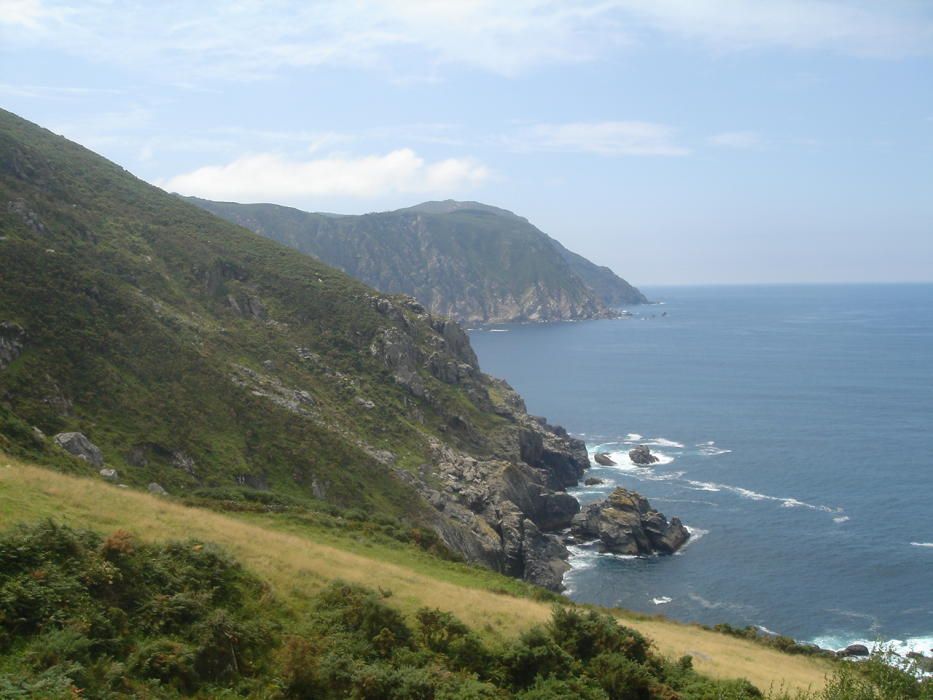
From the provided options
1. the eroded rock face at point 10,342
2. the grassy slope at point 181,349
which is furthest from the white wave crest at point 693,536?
the eroded rock face at point 10,342

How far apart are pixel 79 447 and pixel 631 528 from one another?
4800 cm

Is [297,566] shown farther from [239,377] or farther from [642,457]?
[642,457]

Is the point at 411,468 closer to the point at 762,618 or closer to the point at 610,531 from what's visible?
the point at 610,531

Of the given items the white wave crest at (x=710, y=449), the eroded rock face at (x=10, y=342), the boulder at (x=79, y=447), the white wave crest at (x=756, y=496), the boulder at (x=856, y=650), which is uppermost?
the eroded rock face at (x=10, y=342)

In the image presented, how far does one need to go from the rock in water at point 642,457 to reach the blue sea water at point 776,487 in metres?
1.70

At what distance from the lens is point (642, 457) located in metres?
97.4

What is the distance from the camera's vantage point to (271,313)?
83000 mm

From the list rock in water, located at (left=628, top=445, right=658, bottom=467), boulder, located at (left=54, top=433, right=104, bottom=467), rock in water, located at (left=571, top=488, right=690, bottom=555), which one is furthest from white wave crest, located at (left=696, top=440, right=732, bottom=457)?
boulder, located at (left=54, top=433, right=104, bottom=467)

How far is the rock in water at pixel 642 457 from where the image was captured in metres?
97.0

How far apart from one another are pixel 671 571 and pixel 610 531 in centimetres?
734

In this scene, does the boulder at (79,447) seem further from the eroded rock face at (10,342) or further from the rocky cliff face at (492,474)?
the rocky cliff face at (492,474)

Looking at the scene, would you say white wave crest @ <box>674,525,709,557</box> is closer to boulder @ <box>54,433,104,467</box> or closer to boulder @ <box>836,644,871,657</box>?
boulder @ <box>836,644,871,657</box>

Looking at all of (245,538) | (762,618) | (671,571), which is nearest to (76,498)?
(245,538)

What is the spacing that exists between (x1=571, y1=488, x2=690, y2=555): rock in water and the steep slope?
4.32 metres
